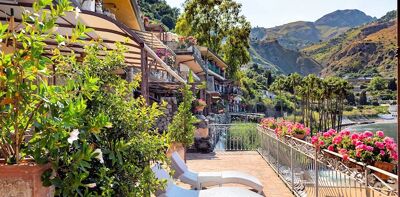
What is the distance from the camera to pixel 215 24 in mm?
36000

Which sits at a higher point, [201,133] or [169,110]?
[169,110]

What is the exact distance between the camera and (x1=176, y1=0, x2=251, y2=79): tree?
35719 millimetres

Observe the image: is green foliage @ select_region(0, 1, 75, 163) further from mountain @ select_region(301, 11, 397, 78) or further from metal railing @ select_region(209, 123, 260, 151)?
mountain @ select_region(301, 11, 397, 78)

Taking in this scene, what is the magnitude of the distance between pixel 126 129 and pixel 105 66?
410 millimetres

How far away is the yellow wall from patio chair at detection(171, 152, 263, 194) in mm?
12594

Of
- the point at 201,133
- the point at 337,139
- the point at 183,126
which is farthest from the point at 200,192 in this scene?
the point at 201,133

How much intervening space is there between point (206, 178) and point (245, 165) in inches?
161

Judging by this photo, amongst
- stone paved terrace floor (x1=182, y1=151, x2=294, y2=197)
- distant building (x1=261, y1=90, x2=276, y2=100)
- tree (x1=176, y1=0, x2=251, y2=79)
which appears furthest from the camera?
distant building (x1=261, y1=90, x2=276, y2=100)

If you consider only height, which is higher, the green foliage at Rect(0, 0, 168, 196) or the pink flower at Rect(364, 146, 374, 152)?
the green foliage at Rect(0, 0, 168, 196)

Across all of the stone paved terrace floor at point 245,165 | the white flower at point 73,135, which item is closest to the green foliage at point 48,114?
the white flower at point 73,135

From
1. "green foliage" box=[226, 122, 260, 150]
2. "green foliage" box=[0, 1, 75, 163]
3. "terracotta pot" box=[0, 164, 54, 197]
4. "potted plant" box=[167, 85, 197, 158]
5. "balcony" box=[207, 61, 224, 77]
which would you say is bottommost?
"green foliage" box=[226, 122, 260, 150]

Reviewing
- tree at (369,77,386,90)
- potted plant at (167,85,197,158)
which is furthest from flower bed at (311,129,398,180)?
tree at (369,77,386,90)

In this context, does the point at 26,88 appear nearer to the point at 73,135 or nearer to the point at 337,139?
the point at 73,135

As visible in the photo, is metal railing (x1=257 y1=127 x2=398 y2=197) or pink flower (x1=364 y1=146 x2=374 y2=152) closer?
metal railing (x1=257 y1=127 x2=398 y2=197)
